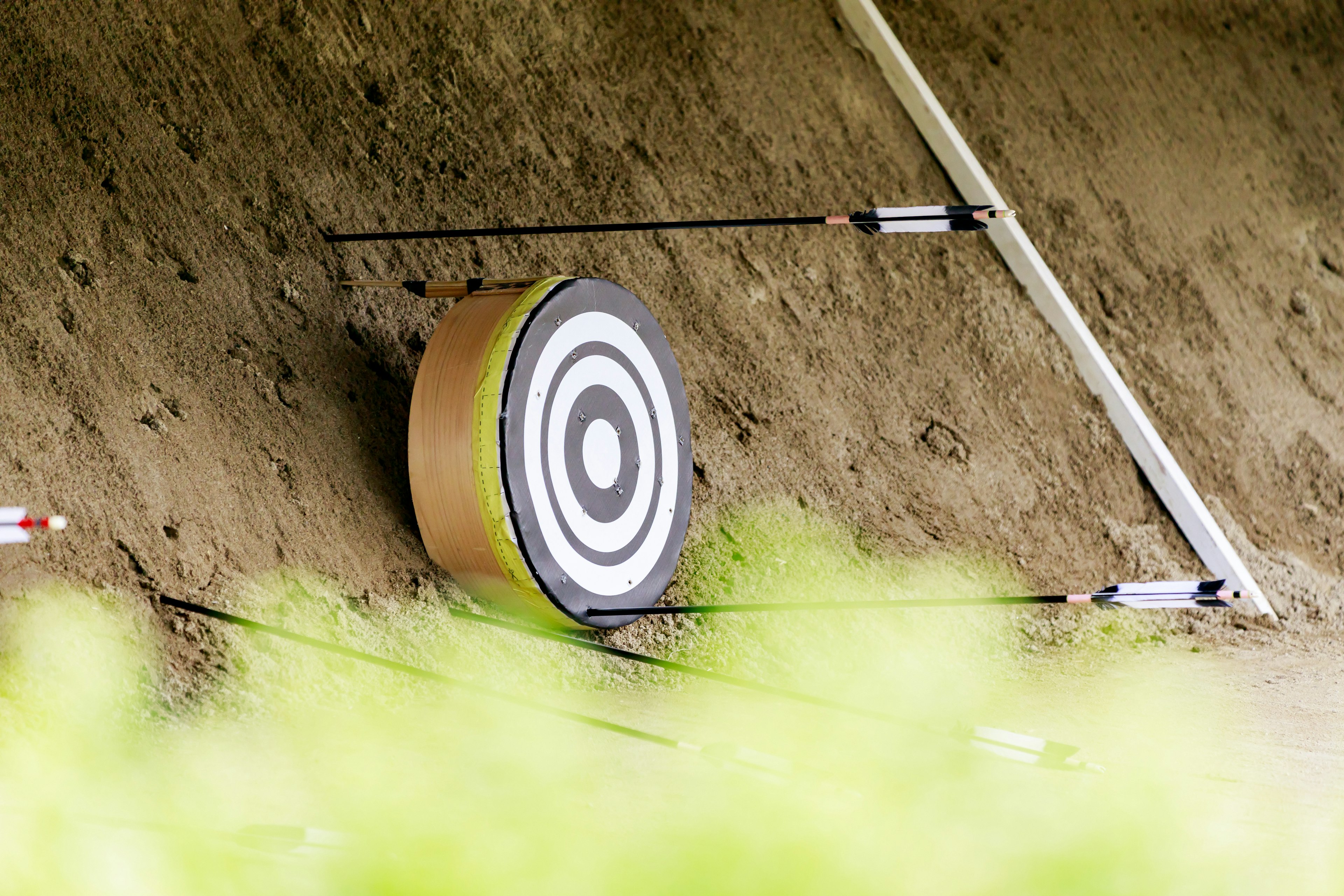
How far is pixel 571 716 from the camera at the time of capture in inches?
47.9

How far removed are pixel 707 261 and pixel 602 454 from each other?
693 mm

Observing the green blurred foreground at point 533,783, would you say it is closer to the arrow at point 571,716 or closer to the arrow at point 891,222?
the arrow at point 571,716

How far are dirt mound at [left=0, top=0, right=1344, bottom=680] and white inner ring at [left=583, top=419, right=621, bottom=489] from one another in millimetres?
274

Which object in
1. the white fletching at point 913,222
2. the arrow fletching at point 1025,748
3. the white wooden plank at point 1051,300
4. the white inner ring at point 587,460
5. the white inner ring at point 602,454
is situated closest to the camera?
the arrow fletching at point 1025,748

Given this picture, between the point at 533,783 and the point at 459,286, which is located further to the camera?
the point at 459,286

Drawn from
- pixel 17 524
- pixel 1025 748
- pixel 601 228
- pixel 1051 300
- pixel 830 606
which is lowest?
pixel 1025 748

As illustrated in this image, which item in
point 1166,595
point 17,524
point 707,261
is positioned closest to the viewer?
point 17,524

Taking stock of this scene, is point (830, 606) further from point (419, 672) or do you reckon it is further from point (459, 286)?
point (459, 286)

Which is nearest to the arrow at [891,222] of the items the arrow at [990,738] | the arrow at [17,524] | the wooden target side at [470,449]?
the wooden target side at [470,449]

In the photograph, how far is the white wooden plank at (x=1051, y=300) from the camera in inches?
96.5

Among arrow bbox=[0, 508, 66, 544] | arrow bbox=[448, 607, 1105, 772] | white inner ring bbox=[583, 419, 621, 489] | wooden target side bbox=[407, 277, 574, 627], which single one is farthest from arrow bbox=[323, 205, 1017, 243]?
arrow bbox=[0, 508, 66, 544]

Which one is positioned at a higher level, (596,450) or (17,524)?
(17,524)

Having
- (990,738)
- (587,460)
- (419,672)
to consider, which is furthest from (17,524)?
(990,738)

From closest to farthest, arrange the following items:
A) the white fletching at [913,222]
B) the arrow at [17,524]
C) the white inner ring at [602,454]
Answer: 1. the arrow at [17,524]
2. the white fletching at [913,222]
3. the white inner ring at [602,454]
